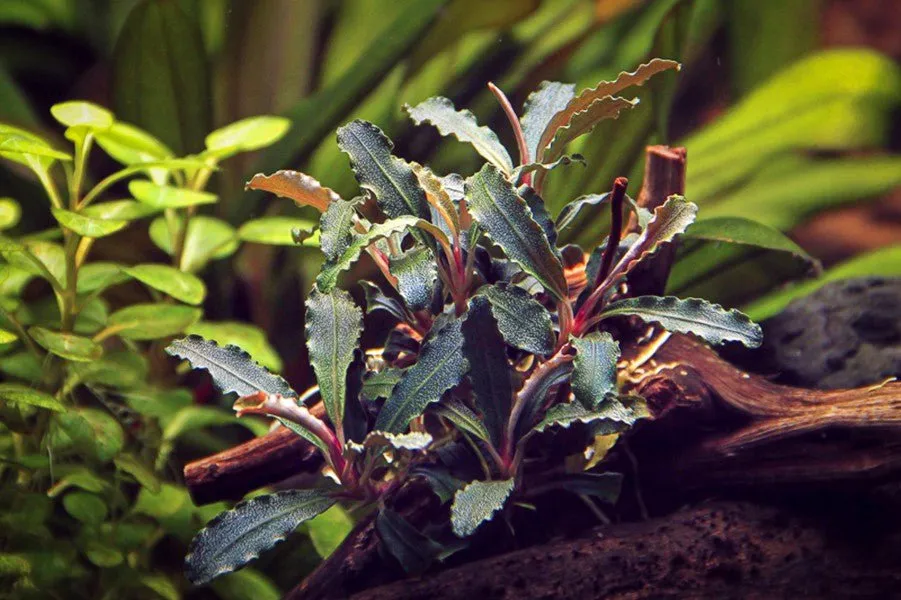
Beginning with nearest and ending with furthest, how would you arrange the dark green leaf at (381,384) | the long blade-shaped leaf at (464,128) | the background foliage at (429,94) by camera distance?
the dark green leaf at (381,384) → the long blade-shaped leaf at (464,128) → the background foliage at (429,94)

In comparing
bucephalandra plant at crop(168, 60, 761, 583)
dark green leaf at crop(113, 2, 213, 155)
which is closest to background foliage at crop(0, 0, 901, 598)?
dark green leaf at crop(113, 2, 213, 155)

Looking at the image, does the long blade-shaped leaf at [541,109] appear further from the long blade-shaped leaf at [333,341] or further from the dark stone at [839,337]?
the dark stone at [839,337]

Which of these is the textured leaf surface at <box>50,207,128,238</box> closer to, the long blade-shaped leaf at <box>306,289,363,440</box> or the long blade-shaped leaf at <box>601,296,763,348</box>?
the long blade-shaped leaf at <box>306,289,363,440</box>

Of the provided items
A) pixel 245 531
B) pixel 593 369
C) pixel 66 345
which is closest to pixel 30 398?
pixel 66 345

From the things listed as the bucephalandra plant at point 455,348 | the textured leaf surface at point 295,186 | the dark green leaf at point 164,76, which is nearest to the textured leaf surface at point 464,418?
the bucephalandra plant at point 455,348

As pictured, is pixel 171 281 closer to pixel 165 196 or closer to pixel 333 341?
pixel 165 196

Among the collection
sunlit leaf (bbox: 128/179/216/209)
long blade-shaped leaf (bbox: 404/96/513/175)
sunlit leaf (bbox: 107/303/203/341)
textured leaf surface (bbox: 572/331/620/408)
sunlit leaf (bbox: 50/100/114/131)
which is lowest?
sunlit leaf (bbox: 107/303/203/341)

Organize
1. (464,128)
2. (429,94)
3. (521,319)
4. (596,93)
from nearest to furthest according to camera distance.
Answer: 1. (521,319)
2. (596,93)
3. (464,128)
4. (429,94)
